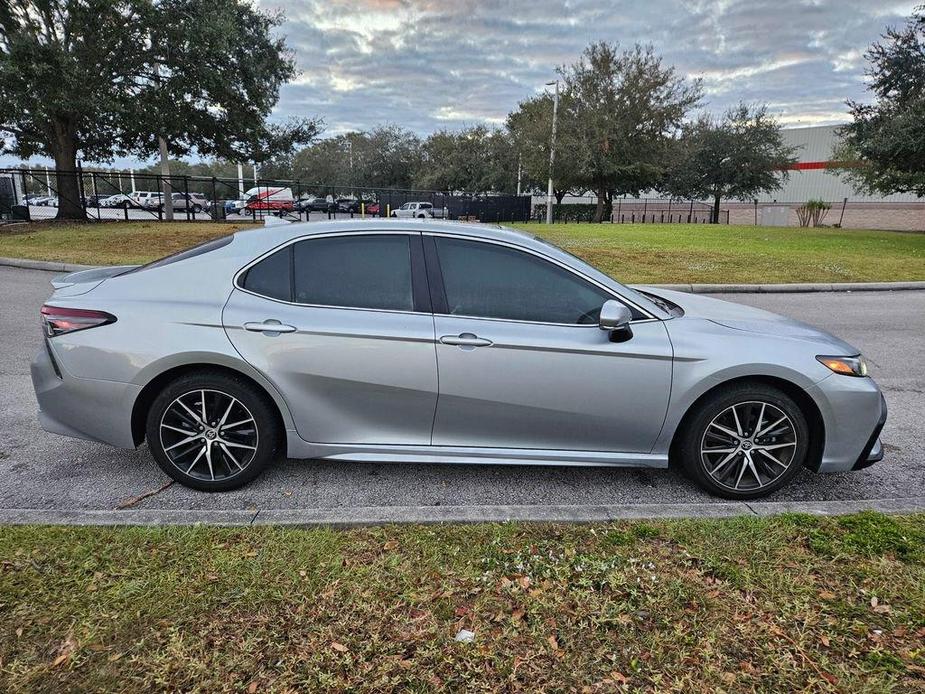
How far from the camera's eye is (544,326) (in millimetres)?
3385

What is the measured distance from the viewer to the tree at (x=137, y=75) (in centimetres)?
1731

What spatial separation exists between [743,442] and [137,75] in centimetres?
2264

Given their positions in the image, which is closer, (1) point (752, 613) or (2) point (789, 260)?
(1) point (752, 613)

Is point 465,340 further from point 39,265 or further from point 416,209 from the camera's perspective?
point 416,209

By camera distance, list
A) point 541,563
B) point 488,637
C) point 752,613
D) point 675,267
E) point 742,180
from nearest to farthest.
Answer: point 488,637
point 752,613
point 541,563
point 675,267
point 742,180

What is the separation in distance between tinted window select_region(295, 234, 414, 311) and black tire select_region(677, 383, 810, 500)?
5.93ft

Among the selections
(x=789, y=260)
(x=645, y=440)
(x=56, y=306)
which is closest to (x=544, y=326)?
(x=645, y=440)

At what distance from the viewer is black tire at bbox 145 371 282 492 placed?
3414 millimetres

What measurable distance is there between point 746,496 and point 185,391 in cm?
329

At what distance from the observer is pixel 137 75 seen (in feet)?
65.2

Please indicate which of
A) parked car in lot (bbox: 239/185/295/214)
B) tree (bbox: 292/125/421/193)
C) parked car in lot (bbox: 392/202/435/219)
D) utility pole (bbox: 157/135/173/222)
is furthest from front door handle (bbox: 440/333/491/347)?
tree (bbox: 292/125/421/193)

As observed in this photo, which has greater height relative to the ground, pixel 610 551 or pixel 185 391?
pixel 185 391

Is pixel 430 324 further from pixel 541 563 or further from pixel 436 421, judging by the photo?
pixel 541 563

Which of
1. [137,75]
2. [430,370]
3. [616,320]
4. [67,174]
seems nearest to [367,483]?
[430,370]
